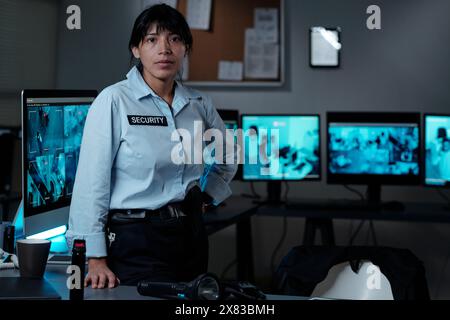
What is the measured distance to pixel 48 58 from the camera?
13.6 ft

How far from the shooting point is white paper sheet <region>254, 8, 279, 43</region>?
16.4 ft

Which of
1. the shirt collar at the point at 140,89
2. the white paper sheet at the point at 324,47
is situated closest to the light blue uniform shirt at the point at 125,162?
the shirt collar at the point at 140,89

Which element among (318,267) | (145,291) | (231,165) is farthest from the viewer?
(231,165)

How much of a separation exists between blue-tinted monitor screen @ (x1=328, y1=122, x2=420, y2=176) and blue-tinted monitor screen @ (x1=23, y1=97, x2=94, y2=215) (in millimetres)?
2290

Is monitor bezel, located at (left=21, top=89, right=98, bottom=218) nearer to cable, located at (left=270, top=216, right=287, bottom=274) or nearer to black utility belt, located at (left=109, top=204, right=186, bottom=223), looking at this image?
black utility belt, located at (left=109, top=204, right=186, bottom=223)

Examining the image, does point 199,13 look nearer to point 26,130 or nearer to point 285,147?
point 285,147

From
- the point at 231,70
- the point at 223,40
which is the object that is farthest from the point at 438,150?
the point at 223,40

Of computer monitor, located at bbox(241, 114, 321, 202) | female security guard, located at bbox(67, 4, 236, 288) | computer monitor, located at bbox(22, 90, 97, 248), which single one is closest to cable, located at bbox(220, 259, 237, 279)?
computer monitor, located at bbox(241, 114, 321, 202)

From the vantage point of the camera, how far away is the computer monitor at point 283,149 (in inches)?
175

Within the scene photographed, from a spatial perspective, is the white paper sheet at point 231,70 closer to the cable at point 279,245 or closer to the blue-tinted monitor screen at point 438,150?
the cable at point 279,245

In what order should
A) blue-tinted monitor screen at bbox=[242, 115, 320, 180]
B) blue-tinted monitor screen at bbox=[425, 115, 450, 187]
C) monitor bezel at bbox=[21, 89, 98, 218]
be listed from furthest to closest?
blue-tinted monitor screen at bbox=[242, 115, 320, 180], blue-tinted monitor screen at bbox=[425, 115, 450, 187], monitor bezel at bbox=[21, 89, 98, 218]
